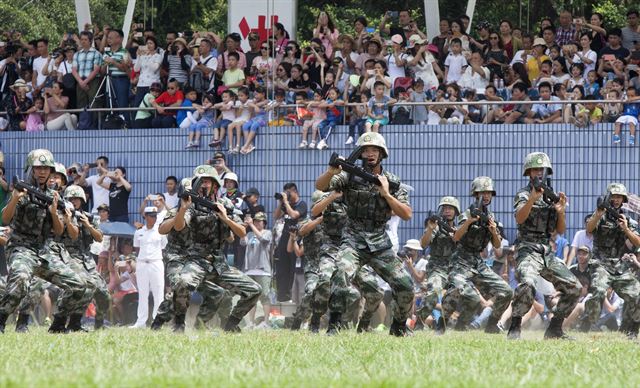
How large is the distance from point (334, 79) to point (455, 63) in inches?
87.0

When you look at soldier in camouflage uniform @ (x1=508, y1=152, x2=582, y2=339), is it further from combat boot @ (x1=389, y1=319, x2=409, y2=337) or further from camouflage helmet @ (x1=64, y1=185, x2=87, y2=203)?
camouflage helmet @ (x1=64, y1=185, x2=87, y2=203)

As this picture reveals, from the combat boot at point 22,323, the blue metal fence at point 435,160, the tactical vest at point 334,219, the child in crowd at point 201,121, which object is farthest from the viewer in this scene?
the child in crowd at point 201,121

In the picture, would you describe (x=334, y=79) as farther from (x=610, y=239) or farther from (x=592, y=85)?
(x=610, y=239)

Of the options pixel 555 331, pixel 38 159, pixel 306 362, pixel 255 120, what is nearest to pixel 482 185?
pixel 555 331

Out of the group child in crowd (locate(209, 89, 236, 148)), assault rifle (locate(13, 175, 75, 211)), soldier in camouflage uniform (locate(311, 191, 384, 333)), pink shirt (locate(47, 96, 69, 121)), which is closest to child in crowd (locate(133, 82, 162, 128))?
child in crowd (locate(209, 89, 236, 148))

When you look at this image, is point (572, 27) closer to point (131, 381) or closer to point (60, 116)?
point (60, 116)

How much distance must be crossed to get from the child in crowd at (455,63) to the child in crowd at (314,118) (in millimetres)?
2334

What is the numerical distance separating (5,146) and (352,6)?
465 inches

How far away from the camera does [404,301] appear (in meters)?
15.4

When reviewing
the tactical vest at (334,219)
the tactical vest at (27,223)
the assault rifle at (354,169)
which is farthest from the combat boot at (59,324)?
A: the assault rifle at (354,169)

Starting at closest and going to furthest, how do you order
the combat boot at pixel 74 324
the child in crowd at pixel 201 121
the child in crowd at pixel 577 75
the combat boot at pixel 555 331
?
the combat boot at pixel 555 331 → the combat boot at pixel 74 324 → the child in crowd at pixel 577 75 → the child in crowd at pixel 201 121

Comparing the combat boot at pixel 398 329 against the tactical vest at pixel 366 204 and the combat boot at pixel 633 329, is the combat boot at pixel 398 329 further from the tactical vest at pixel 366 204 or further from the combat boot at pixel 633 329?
the combat boot at pixel 633 329

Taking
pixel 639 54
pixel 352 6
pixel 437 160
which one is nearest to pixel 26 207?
pixel 437 160

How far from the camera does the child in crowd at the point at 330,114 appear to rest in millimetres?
24333
